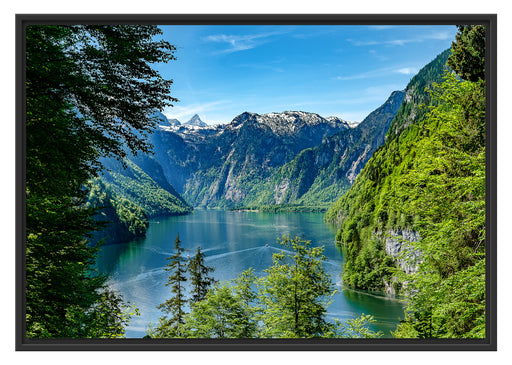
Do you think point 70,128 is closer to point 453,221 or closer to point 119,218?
point 453,221

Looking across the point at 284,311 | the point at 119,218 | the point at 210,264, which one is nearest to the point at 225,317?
the point at 284,311

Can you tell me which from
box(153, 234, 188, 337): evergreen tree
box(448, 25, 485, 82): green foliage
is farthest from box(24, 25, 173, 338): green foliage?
box(153, 234, 188, 337): evergreen tree

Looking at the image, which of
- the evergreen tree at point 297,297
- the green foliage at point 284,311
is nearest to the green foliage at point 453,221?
the green foliage at point 284,311

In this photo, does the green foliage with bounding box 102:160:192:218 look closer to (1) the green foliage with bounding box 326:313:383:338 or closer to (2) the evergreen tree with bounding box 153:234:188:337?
(2) the evergreen tree with bounding box 153:234:188:337

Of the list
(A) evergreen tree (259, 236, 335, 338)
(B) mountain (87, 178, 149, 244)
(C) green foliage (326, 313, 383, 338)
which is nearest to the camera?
(C) green foliage (326, 313, 383, 338)
